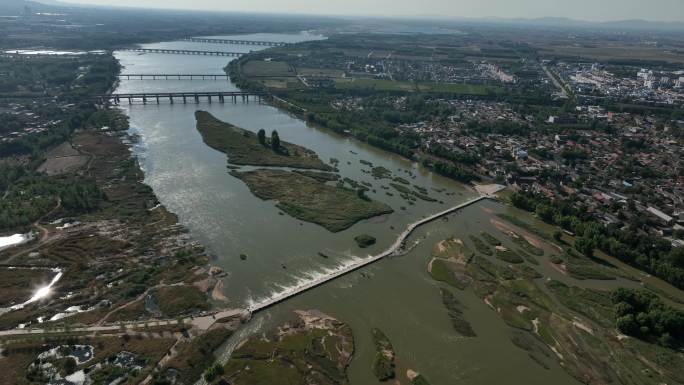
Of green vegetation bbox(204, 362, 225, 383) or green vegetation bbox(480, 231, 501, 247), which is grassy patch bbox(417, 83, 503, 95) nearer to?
green vegetation bbox(480, 231, 501, 247)

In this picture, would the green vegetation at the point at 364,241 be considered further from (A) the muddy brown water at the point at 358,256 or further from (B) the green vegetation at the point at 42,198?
(B) the green vegetation at the point at 42,198

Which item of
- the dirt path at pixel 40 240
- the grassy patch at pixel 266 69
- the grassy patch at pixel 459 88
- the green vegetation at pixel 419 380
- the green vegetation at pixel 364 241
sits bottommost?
the green vegetation at pixel 419 380

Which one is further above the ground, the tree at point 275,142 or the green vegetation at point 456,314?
the tree at point 275,142

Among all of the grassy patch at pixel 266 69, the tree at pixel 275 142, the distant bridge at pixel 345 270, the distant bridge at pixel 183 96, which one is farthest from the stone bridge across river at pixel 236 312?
the grassy patch at pixel 266 69

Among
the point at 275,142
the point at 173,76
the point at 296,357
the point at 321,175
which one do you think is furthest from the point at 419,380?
the point at 173,76

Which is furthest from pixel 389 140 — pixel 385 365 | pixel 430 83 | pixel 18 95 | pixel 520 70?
pixel 520 70

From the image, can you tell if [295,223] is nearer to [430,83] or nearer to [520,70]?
[430,83]

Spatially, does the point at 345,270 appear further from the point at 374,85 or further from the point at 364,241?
the point at 374,85
